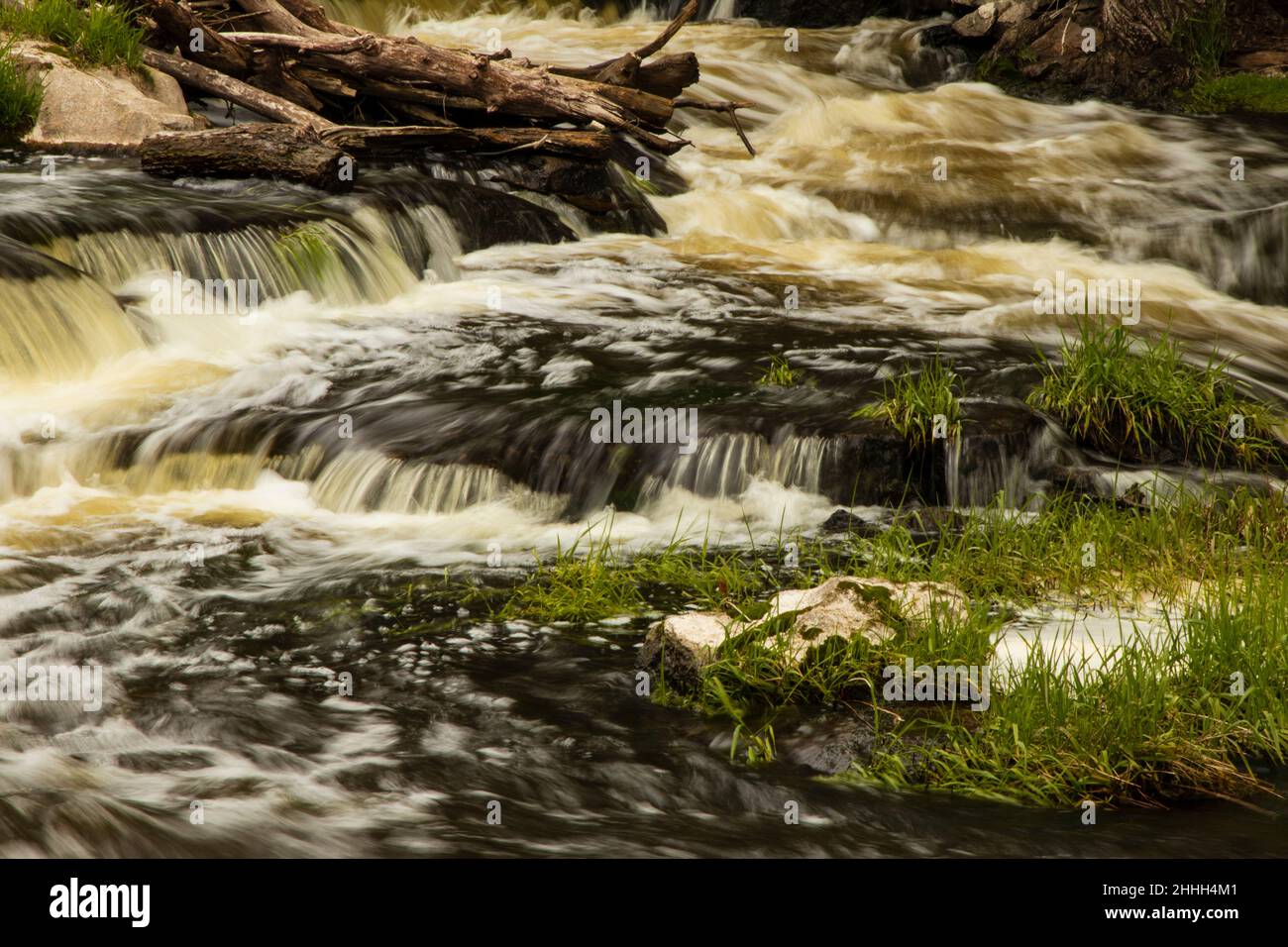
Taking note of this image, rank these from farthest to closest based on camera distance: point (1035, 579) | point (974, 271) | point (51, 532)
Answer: point (974, 271), point (51, 532), point (1035, 579)

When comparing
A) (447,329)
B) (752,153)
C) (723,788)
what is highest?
(752,153)

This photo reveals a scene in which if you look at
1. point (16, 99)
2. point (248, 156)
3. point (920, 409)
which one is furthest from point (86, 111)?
point (920, 409)

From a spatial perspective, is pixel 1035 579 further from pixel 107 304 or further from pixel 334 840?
pixel 107 304

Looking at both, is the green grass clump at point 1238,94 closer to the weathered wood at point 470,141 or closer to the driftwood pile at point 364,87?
the driftwood pile at point 364,87

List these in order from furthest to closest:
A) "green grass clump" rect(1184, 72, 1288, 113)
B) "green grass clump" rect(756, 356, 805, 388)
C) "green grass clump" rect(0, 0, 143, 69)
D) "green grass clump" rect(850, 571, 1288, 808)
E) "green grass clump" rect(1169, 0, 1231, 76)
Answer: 1. "green grass clump" rect(1169, 0, 1231, 76)
2. "green grass clump" rect(1184, 72, 1288, 113)
3. "green grass clump" rect(0, 0, 143, 69)
4. "green grass clump" rect(756, 356, 805, 388)
5. "green grass clump" rect(850, 571, 1288, 808)

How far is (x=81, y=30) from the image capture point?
42.1 ft

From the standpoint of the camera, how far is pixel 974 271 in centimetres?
1264

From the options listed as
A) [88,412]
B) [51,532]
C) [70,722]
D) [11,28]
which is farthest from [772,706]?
[11,28]

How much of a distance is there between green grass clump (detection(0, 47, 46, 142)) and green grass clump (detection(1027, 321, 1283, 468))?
29.8 ft

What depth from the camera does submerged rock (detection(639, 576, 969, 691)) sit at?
522 cm

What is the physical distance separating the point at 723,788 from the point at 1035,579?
87.0 inches

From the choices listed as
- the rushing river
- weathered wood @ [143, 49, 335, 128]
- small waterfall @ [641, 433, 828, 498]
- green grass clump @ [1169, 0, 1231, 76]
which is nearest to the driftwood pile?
weathered wood @ [143, 49, 335, 128]

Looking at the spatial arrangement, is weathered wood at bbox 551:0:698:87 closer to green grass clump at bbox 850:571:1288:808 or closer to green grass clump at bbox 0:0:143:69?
green grass clump at bbox 0:0:143:69

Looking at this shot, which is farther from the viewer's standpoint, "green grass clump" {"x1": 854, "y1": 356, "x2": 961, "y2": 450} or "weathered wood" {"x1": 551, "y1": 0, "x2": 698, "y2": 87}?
"weathered wood" {"x1": 551, "y1": 0, "x2": 698, "y2": 87}
